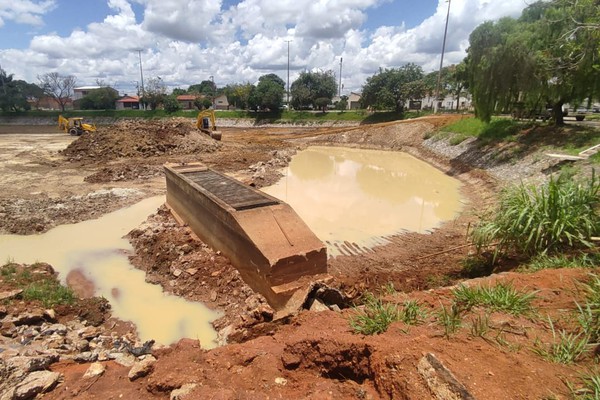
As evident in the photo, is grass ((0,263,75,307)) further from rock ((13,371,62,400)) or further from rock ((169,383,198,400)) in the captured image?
rock ((169,383,198,400))

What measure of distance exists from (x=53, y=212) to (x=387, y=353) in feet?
44.1

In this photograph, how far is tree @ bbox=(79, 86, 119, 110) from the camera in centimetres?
5824

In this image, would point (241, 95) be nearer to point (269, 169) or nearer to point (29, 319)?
point (269, 169)

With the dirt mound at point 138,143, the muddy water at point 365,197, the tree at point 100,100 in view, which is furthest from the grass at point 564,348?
the tree at point 100,100

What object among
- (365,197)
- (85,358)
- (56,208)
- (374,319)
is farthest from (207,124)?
(374,319)

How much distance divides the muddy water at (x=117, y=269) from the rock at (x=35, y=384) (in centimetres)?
269

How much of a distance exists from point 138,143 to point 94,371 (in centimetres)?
2235

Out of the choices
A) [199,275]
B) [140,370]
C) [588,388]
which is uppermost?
[588,388]

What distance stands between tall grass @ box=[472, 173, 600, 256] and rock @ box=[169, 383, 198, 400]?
5059 millimetres

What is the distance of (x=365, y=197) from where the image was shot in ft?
49.2

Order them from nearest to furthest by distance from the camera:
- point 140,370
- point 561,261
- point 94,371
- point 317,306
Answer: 1. point 140,370
2. point 94,371
3. point 561,261
4. point 317,306

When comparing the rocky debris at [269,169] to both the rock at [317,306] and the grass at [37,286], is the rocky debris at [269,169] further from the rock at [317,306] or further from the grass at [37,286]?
the rock at [317,306]

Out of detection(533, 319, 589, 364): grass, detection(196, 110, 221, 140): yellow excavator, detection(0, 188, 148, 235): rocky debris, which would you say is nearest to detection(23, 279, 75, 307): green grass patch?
detection(0, 188, 148, 235): rocky debris

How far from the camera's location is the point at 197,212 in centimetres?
962
